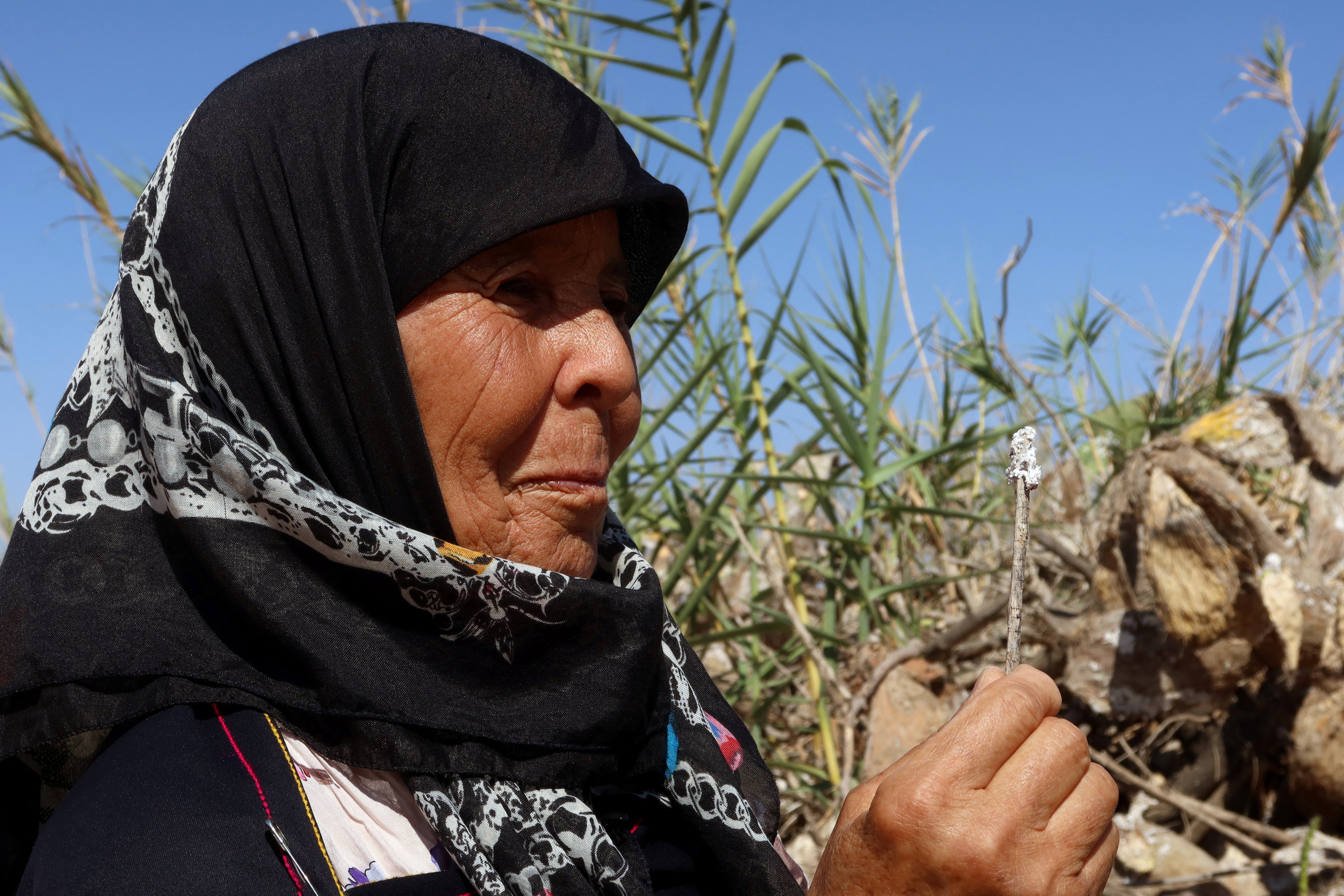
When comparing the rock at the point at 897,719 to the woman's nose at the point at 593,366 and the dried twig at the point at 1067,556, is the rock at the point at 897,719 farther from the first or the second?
the woman's nose at the point at 593,366

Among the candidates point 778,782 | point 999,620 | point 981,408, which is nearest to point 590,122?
point 999,620

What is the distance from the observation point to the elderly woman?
2.91ft

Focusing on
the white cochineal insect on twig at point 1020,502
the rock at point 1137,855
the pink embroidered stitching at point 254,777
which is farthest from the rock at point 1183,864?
the pink embroidered stitching at point 254,777

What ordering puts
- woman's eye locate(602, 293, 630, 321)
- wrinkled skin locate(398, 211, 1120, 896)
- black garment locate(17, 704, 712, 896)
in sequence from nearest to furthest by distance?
1. black garment locate(17, 704, 712, 896)
2. wrinkled skin locate(398, 211, 1120, 896)
3. woman's eye locate(602, 293, 630, 321)

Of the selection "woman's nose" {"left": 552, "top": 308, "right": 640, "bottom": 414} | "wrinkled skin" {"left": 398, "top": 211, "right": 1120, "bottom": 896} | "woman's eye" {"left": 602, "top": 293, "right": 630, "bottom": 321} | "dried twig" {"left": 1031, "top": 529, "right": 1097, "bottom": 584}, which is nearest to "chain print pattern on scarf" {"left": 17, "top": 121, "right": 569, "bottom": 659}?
"wrinkled skin" {"left": 398, "top": 211, "right": 1120, "bottom": 896}

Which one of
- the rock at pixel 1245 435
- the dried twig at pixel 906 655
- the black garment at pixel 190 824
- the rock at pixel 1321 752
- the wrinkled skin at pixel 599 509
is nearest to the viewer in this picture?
the black garment at pixel 190 824

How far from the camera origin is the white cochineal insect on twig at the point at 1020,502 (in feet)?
2.85

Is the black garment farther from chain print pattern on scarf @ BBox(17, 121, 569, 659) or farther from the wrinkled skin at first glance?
the wrinkled skin

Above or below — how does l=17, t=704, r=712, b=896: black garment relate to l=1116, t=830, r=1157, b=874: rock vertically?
above

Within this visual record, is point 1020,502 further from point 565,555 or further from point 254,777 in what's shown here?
point 254,777

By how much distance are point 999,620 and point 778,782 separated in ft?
3.00

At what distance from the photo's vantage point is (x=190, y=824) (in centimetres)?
83

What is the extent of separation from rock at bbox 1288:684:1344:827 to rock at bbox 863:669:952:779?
2.96 ft

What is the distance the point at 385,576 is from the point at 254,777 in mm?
211
